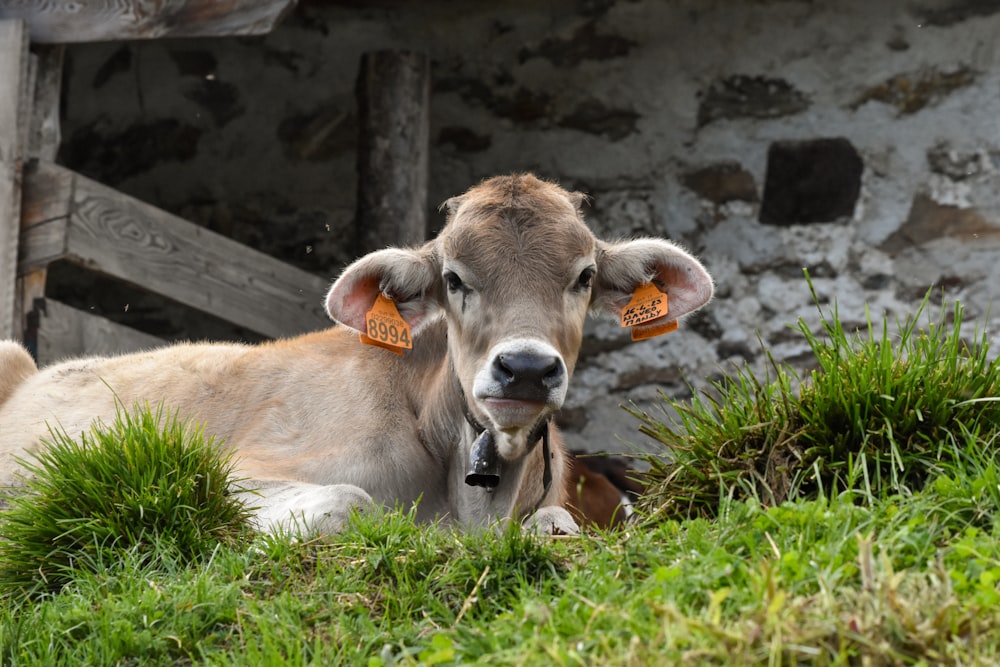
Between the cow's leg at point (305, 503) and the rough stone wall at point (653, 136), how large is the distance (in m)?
3.42

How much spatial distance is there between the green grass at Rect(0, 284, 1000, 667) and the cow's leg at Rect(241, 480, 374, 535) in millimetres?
419

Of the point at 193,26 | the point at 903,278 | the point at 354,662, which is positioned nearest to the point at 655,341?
the point at 903,278

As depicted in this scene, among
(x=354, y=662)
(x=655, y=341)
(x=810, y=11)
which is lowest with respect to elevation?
(x=655, y=341)

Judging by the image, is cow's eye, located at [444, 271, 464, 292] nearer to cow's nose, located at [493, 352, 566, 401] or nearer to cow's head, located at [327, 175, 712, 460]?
cow's head, located at [327, 175, 712, 460]

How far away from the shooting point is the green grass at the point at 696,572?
261 cm

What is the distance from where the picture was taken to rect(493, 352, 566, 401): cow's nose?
4375mm

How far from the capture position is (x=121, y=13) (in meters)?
6.56

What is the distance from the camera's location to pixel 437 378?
18.0ft

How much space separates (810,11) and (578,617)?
627 centimetres

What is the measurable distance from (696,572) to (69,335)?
487 centimetres

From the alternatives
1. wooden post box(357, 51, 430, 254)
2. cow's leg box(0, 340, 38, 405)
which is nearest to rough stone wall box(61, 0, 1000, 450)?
wooden post box(357, 51, 430, 254)

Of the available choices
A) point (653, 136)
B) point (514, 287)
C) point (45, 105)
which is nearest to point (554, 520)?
point (514, 287)

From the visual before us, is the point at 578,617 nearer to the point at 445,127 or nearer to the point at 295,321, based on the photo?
the point at 295,321

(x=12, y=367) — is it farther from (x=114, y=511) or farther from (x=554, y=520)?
(x=554, y=520)
